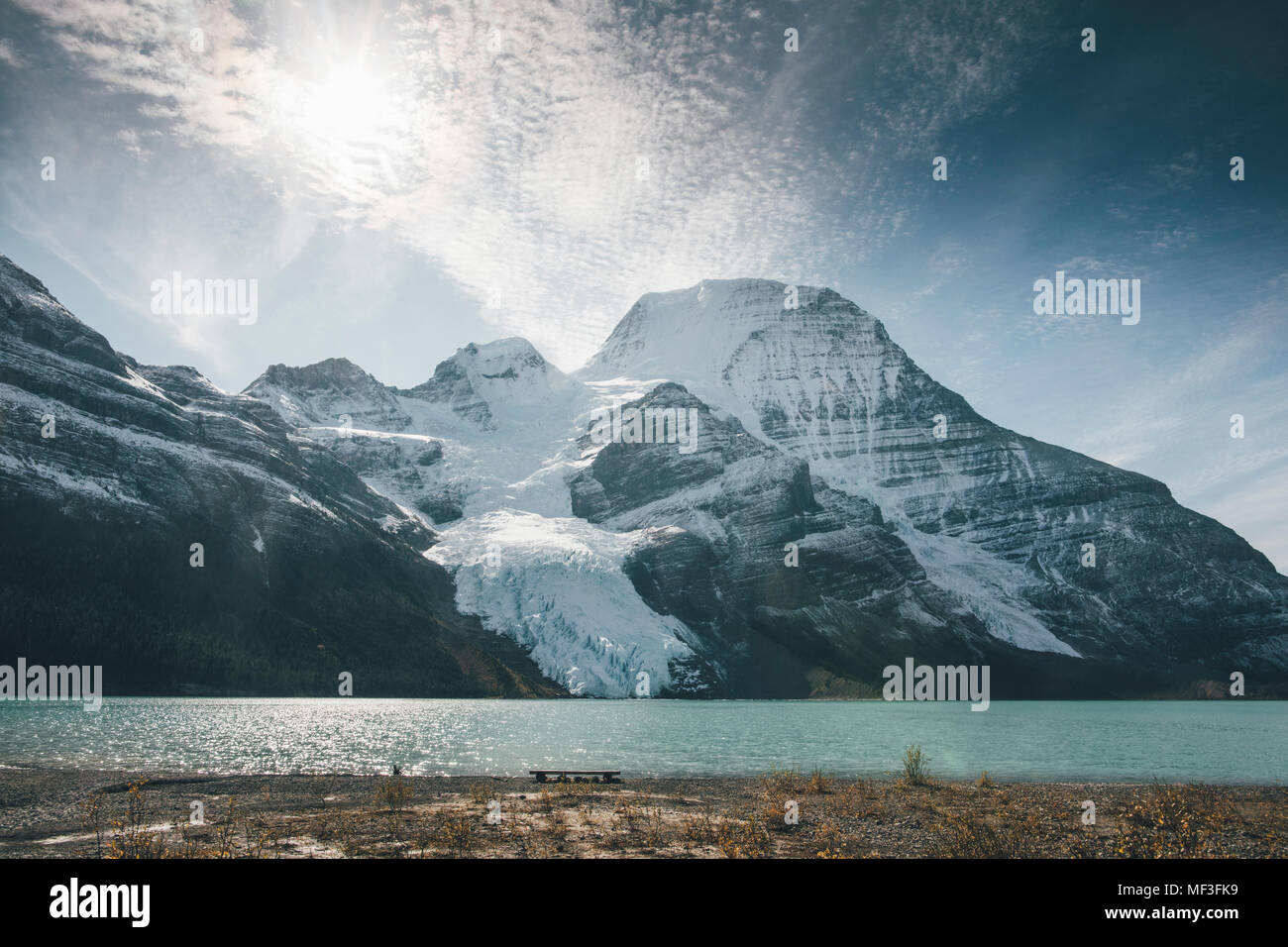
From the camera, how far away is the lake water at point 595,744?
2267 inches

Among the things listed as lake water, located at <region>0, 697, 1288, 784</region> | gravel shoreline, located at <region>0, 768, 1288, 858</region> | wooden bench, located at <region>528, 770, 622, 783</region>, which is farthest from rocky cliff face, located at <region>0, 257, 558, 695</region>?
wooden bench, located at <region>528, 770, 622, 783</region>

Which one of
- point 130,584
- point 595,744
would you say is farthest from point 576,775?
point 130,584

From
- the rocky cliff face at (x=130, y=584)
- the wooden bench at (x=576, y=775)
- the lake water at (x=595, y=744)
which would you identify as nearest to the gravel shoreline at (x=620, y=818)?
the wooden bench at (x=576, y=775)

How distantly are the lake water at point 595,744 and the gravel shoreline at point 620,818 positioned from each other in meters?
8.75

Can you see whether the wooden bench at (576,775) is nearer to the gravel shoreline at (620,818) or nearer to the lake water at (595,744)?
the gravel shoreline at (620,818)

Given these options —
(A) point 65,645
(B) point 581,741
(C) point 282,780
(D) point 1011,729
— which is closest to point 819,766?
(B) point 581,741

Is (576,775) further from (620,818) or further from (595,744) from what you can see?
(595,744)

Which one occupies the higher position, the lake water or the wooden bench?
the wooden bench

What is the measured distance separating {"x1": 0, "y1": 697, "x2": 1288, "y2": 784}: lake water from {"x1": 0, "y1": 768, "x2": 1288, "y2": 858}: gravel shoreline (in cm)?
875

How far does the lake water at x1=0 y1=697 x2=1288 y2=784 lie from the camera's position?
5759 cm

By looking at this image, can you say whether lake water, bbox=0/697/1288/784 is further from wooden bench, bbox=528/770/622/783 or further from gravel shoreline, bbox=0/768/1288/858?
gravel shoreline, bbox=0/768/1288/858
